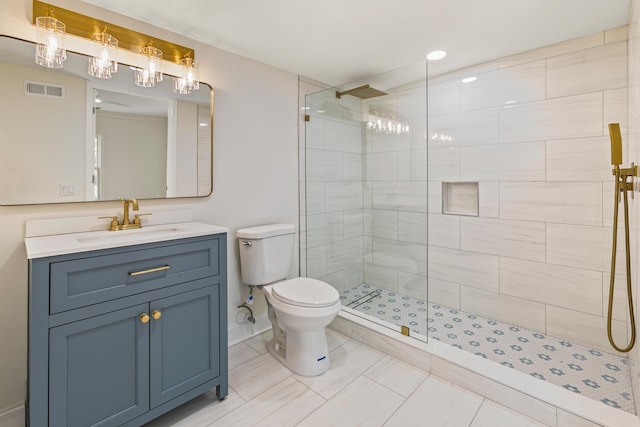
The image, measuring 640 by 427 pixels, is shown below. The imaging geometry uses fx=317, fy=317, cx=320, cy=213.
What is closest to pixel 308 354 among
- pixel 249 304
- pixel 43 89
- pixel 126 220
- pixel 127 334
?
pixel 249 304

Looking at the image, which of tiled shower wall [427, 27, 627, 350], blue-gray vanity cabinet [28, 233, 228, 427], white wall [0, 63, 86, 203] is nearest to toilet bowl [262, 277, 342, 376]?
blue-gray vanity cabinet [28, 233, 228, 427]

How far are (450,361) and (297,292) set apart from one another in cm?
100

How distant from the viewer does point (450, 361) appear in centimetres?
187

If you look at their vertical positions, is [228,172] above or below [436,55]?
below

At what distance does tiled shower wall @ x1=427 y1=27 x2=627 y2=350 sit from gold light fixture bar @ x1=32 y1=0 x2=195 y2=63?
6.89ft

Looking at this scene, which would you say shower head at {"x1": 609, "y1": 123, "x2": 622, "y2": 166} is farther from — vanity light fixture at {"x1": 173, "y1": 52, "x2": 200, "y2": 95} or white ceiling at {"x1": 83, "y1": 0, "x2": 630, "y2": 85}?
vanity light fixture at {"x1": 173, "y1": 52, "x2": 200, "y2": 95}

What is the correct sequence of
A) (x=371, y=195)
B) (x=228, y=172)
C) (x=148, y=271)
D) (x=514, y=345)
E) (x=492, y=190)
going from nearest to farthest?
(x=148, y=271) < (x=514, y=345) < (x=228, y=172) < (x=492, y=190) < (x=371, y=195)

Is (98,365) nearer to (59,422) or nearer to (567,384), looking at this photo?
(59,422)

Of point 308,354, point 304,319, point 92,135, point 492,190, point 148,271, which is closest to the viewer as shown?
point 148,271

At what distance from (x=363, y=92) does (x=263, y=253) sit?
1609 mm

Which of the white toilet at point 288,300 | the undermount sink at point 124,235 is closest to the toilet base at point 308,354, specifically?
the white toilet at point 288,300

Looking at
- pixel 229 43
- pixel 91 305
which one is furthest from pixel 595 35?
pixel 91 305

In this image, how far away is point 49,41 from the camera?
154 cm

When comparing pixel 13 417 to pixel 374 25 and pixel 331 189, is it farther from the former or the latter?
pixel 374 25
